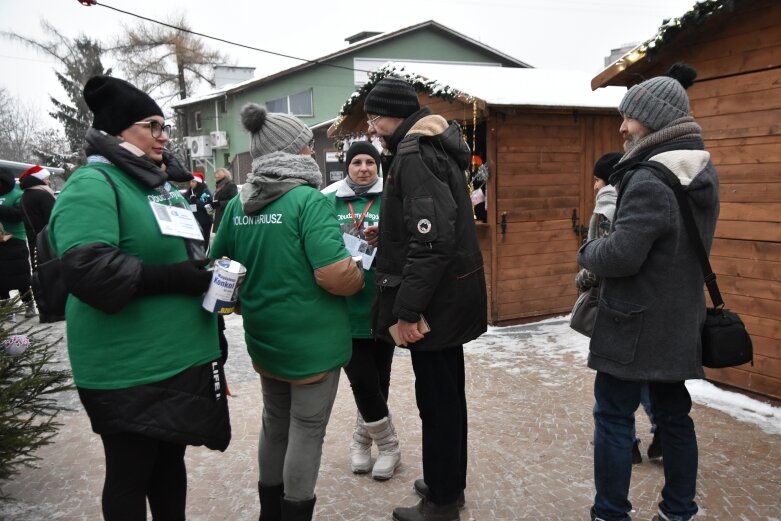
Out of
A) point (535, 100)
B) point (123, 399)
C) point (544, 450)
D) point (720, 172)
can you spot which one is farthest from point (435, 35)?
point (123, 399)

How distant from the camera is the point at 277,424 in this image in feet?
9.64

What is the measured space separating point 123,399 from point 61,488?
1916 mm

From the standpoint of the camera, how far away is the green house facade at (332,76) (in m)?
23.9

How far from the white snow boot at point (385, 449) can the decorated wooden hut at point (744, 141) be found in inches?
113

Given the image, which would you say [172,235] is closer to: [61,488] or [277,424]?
[277,424]

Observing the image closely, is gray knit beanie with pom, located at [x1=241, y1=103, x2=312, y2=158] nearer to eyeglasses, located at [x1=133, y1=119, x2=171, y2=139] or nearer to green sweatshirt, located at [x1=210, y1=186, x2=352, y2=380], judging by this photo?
green sweatshirt, located at [x1=210, y1=186, x2=352, y2=380]

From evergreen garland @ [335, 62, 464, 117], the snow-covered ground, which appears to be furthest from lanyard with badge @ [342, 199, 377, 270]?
evergreen garland @ [335, 62, 464, 117]

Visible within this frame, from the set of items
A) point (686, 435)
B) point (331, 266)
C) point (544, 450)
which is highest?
point (331, 266)

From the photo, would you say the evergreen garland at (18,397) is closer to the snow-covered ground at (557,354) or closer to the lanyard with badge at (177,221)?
the lanyard with badge at (177,221)

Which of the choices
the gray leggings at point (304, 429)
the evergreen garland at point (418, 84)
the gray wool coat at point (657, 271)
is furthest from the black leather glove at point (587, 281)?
the evergreen garland at point (418, 84)

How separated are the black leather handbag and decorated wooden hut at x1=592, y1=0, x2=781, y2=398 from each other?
224 centimetres

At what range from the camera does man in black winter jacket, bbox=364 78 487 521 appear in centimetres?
269

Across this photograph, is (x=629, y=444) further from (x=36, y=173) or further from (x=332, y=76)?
(x=332, y=76)

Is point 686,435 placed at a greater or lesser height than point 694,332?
lesser
